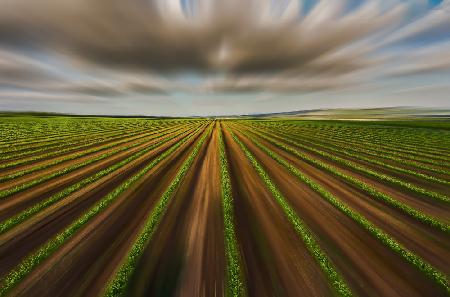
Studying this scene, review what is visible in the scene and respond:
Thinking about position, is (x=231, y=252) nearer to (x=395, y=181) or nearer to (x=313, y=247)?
(x=313, y=247)

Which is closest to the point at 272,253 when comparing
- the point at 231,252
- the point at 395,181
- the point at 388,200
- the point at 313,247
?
the point at 231,252

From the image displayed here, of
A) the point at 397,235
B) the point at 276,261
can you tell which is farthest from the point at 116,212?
the point at 397,235

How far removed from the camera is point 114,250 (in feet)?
27.8

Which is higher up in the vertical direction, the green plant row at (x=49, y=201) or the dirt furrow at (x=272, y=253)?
the green plant row at (x=49, y=201)

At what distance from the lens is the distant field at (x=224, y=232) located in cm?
695

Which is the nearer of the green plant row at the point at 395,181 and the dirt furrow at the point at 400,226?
the dirt furrow at the point at 400,226

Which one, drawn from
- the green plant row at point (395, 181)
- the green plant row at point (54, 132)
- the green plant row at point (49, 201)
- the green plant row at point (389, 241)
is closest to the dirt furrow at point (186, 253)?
the green plant row at point (389, 241)

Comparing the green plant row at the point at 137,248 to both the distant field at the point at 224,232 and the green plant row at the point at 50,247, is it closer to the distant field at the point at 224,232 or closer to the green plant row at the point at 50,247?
the distant field at the point at 224,232

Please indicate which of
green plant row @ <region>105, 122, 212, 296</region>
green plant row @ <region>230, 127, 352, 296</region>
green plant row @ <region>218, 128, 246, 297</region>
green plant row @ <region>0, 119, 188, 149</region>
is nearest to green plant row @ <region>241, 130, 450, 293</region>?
green plant row @ <region>230, 127, 352, 296</region>

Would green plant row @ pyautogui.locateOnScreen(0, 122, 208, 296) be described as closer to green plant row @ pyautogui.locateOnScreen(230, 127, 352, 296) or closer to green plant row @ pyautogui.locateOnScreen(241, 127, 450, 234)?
green plant row @ pyautogui.locateOnScreen(230, 127, 352, 296)

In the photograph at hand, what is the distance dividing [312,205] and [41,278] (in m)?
13.1

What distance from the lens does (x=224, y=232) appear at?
9719 mm

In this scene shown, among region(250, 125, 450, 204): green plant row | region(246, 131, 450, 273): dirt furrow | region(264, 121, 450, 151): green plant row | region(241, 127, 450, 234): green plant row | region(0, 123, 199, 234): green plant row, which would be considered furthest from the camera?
region(264, 121, 450, 151): green plant row

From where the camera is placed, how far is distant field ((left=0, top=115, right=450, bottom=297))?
695 cm
